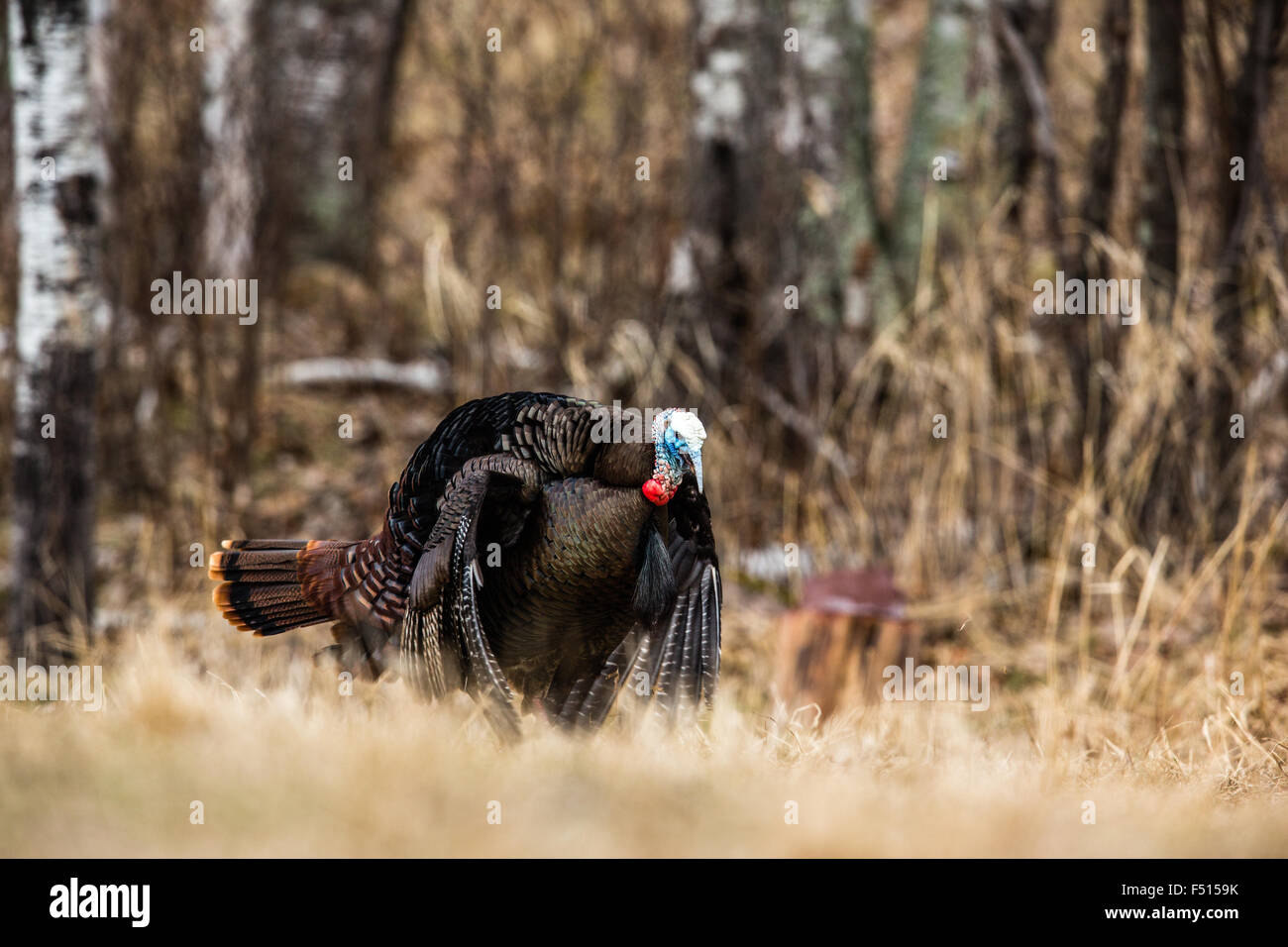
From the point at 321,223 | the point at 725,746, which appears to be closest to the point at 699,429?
the point at 725,746

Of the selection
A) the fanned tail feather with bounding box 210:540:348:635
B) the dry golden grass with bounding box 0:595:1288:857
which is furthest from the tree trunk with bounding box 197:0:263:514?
the dry golden grass with bounding box 0:595:1288:857

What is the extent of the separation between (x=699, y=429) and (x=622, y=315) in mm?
3499

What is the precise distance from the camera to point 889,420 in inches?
230

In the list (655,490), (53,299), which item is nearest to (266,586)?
(655,490)

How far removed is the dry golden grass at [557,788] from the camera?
2.18 meters

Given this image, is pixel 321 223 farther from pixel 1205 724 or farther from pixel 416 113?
pixel 1205 724

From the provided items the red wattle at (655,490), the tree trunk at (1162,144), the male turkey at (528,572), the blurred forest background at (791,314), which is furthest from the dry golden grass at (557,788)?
the tree trunk at (1162,144)

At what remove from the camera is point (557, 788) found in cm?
241

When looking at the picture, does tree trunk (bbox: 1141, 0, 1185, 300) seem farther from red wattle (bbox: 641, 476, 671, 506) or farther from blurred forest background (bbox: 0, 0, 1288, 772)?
red wattle (bbox: 641, 476, 671, 506)

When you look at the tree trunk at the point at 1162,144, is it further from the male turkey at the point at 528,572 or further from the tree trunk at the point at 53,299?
the tree trunk at the point at 53,299

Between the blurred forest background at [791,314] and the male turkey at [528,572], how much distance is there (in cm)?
146

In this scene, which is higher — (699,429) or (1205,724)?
(699,429)

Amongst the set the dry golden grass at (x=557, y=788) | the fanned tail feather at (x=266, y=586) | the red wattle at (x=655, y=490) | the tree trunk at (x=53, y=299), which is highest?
the tree trunk at (x=53, y=299)

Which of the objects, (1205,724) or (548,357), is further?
(548,357)
